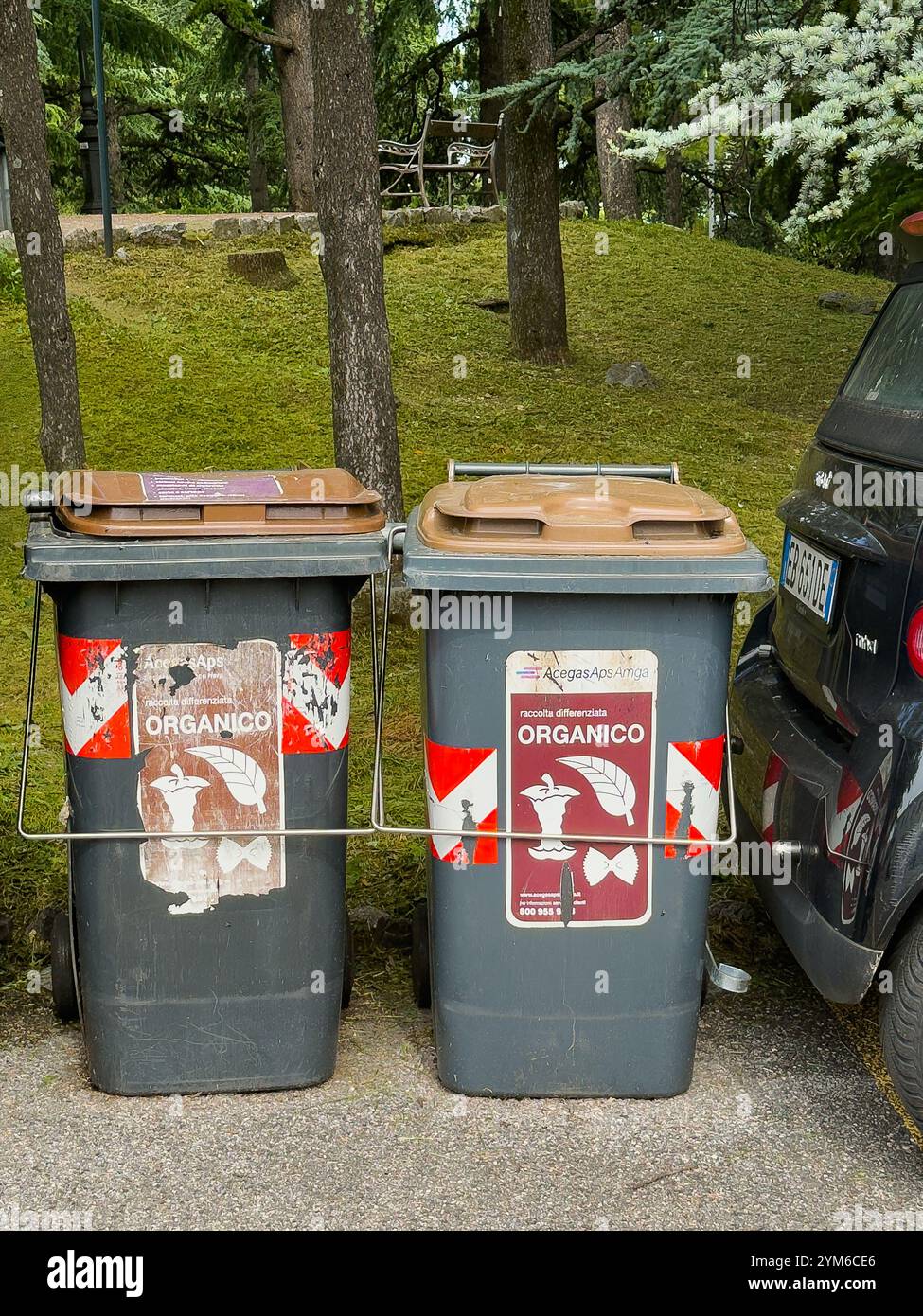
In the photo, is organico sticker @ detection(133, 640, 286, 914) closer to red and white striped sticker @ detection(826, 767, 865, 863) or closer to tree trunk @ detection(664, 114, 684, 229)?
red and white striped sticker @ detection(826, 767, 865, 863)

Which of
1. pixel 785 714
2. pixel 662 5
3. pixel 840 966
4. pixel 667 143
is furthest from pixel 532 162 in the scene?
pixel 840 966

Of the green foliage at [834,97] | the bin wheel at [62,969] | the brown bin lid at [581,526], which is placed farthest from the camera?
the green foliage at [834,97]

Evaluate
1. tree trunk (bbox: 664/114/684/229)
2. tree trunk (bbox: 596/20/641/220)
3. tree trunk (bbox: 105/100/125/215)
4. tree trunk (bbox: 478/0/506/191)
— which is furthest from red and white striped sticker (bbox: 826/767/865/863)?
tree trunk (bbox: 664/114/684/229)

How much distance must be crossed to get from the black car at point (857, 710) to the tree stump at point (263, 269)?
31.8 ft

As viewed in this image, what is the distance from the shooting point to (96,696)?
3307 mm

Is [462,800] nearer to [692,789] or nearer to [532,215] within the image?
[692,789]

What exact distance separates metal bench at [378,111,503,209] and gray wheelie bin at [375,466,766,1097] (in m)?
12.7

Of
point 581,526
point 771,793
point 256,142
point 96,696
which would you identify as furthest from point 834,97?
point 256,142

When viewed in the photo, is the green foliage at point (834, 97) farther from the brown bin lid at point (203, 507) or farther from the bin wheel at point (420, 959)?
the bin wheel at point (420, 959)

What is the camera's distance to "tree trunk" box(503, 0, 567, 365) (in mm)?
10852

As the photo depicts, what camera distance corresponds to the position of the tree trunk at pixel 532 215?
427 inches

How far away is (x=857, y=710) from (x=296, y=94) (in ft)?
47.0

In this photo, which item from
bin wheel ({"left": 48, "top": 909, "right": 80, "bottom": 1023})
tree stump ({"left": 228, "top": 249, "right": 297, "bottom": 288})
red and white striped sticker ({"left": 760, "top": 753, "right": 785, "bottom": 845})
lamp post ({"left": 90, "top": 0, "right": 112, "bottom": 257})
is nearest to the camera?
red and white striped sticker ({"left": 760, "top": 753, "right": 785, "bottom": 845})

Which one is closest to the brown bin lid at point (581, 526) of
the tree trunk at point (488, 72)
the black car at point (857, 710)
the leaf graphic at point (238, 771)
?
the black car at point (857, 710)
